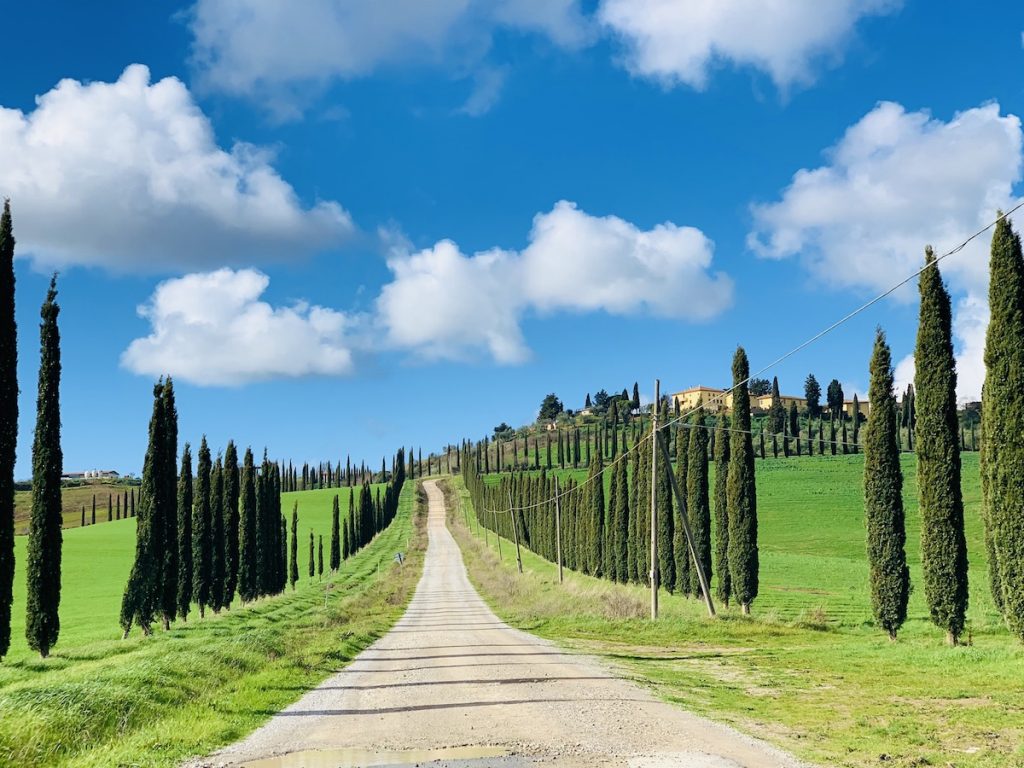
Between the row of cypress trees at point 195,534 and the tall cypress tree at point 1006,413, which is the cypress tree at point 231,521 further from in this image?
the tall cypress tree at point 1006,413

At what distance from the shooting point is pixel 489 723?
33.2 ft

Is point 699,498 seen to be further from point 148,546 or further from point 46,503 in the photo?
point 46,503

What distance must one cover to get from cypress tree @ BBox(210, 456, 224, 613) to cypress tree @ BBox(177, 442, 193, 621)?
2.69m

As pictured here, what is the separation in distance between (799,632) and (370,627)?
15.3m

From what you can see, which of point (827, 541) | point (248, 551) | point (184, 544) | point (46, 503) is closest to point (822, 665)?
point (46, 503)

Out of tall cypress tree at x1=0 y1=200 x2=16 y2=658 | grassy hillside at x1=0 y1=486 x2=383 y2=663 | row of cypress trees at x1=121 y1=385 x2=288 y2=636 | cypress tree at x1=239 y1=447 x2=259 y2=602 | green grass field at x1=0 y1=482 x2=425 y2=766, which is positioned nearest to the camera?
green grass field at x1=0 y1=482 x2=425 y2=766

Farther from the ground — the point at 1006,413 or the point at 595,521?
the point at 1006,413

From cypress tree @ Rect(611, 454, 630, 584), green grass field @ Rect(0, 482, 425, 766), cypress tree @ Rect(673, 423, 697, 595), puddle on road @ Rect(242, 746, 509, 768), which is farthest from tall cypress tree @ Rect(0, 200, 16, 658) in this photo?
cypress tree @ Rect(611, 454, 630, 584)

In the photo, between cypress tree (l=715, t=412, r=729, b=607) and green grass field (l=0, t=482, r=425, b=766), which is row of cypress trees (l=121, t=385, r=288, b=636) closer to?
green grass field (l=0, t=482, r=425, b=766)

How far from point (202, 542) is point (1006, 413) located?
35783 millimetres

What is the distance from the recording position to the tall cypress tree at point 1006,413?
661 inches

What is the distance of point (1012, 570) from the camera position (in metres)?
16.8

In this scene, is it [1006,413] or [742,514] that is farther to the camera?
[742,514]

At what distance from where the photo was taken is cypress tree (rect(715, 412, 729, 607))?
34.2 m
